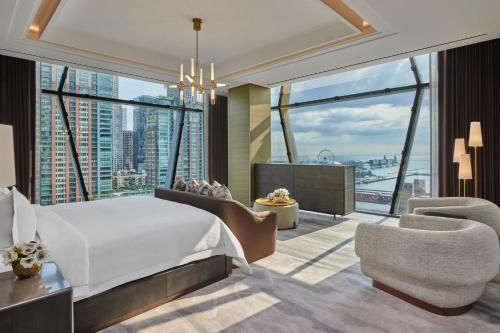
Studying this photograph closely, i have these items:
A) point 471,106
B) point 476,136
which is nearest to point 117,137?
point 476,136

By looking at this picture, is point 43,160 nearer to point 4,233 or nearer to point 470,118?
point 4,233

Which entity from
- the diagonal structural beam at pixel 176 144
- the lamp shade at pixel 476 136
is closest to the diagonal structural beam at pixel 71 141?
the diagonal structural beam at pixel 176 144

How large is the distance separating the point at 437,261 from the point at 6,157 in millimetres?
3132

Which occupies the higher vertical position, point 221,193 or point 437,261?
point 221,193

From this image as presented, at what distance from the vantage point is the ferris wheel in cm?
668

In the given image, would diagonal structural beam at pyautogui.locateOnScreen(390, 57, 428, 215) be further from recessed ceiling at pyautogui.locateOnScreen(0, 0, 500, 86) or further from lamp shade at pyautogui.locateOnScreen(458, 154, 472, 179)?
lamp shade at pyautogui.locateOnScreen(458, 154, 472, 179)

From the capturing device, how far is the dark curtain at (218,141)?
7387 millimetres

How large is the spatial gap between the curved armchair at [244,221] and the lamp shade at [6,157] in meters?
1.76

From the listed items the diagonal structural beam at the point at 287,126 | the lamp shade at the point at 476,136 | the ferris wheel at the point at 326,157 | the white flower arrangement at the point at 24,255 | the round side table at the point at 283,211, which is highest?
the diagonal structural beam at the point at 287,126

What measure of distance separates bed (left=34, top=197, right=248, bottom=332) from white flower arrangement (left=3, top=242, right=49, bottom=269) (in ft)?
1.60

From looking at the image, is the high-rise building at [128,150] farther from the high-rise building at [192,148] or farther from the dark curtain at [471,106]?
the dark curtain at [471,106]

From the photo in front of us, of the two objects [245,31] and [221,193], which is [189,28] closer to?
[245,31]

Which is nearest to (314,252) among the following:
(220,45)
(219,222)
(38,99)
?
(219,222)

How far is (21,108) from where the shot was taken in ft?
15.3
